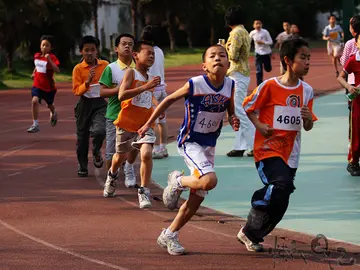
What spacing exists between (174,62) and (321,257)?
35835mm

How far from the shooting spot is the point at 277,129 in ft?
25.0

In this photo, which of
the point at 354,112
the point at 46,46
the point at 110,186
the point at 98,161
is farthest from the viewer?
the point at 46,46

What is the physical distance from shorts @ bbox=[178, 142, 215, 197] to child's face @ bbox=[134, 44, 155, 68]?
6.51ft

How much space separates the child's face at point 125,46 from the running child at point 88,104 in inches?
31.5

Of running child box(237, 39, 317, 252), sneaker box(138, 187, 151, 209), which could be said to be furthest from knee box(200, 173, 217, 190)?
sneaker box(138, 187, 151, 209)

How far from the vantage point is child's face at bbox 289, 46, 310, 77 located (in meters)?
7.61

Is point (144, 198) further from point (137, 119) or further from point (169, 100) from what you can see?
point (169, 100)

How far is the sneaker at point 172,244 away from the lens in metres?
7.52

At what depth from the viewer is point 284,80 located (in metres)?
7.73

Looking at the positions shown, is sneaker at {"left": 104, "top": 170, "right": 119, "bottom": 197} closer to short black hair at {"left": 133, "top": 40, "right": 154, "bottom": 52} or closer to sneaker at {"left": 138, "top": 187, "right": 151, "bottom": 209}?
sneaker at {"left": 138, "top": 187, "right": 151, "bottom": 209}

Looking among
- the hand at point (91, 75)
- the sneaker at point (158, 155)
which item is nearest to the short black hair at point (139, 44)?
the hand at point (91, 75)

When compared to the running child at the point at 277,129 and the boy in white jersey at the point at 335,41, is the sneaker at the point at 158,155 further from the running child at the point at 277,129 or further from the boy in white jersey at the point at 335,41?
the boy in white jersey at the point at 335,41

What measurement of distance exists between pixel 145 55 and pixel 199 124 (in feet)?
6.64

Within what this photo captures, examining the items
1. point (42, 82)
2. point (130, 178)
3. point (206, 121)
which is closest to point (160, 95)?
point (130, 178)
